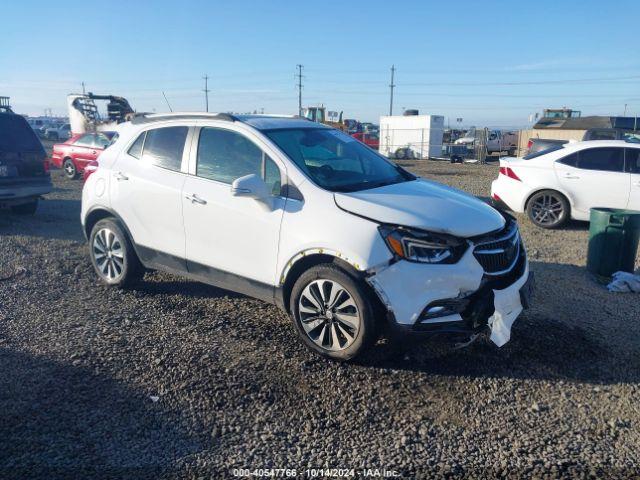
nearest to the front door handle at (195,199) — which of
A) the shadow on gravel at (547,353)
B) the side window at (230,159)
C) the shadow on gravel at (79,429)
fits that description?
the side window at (230,159)

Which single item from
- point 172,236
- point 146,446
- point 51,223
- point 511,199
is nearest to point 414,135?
point 511,199

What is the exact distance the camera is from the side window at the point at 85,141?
15.9 metres

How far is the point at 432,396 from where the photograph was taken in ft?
12.4

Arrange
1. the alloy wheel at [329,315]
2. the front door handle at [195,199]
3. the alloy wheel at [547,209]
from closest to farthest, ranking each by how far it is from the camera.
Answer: the alloy wheel at [329,315]
the front door handle at [195,199]
the alloy wheel at [547,209]

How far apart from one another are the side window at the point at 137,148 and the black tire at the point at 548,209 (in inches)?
265

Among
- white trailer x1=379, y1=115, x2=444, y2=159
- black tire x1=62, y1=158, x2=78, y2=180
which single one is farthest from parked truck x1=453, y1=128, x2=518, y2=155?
black tire x1=62, y1=158, x2=78, y2=180

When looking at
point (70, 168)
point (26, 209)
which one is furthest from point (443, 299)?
point (70, 168)

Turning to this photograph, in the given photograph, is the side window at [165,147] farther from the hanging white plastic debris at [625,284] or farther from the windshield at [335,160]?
the hanging white plastic debris at [625,284]

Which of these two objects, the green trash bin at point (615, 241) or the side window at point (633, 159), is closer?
the green trash bin at point (615, 241)

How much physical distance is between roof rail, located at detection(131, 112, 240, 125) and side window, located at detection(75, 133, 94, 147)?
1133 cm

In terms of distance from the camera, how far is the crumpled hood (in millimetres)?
3906

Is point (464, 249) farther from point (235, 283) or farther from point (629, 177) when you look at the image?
point (629, 177)

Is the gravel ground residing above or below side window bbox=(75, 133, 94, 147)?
below

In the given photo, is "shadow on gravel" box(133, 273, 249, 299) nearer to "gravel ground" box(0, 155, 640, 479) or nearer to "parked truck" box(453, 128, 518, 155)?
"gravel ground" box(0, 155, 640, 479)
